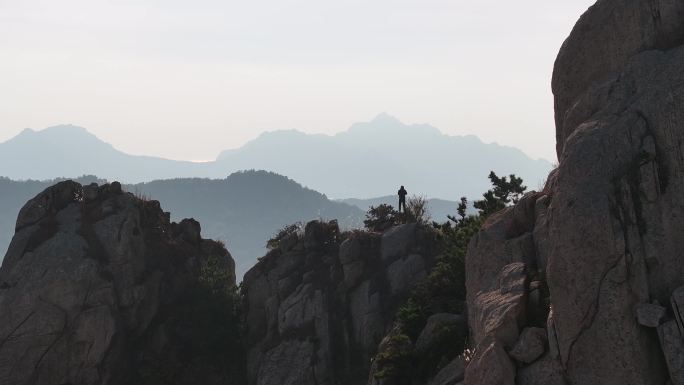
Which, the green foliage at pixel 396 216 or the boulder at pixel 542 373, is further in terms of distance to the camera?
the green foliage at pixel 396 216

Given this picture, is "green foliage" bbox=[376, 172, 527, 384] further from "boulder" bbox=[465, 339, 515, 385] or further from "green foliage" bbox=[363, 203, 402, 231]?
"green foliage" bbox=[363, 203, 402, 231]

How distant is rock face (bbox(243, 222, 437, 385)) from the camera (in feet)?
150

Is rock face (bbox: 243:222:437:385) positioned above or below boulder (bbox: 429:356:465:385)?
above

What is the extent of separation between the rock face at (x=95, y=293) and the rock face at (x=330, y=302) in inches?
147

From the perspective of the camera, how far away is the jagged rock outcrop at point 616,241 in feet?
67.2

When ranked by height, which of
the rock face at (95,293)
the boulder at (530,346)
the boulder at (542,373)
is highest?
the rock face at (95,293)

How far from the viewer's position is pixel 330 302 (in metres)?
48.2

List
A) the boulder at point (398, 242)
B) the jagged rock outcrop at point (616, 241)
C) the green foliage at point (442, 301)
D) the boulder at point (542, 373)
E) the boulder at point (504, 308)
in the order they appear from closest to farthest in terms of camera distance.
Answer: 1. the jagged rock outcrop at point (616, 241)
2. the boulder at point (542, 373)
3. the boulder at point (504, 308)
4. the green foliage at point (442, 301)
5. the boulder at point (398, 242)

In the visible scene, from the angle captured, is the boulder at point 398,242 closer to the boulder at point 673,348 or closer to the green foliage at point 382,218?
the green foliage at point 382,218

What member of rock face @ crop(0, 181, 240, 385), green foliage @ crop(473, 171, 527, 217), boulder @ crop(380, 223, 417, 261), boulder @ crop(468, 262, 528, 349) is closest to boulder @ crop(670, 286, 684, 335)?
boulder @ crop(468, 262, 528, 349)

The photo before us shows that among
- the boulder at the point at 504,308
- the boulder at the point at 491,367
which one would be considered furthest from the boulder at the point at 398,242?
the boulder at the point at 491,367

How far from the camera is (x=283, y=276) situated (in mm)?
51156

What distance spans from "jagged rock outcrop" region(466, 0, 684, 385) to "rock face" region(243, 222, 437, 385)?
69.0 feet

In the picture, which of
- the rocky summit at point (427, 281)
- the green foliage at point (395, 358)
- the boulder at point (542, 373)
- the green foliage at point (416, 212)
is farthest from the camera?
the green foliage at point (416, 212)
